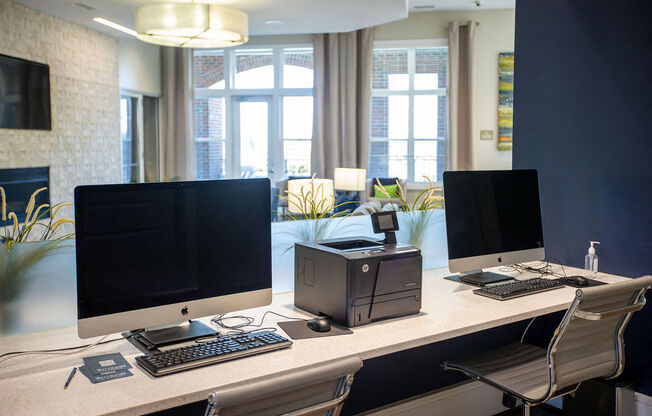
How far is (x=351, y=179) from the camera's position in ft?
20.0

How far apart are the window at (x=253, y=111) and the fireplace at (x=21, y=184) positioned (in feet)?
11.6

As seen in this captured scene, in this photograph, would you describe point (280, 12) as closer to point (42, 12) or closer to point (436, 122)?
point (42, 12)

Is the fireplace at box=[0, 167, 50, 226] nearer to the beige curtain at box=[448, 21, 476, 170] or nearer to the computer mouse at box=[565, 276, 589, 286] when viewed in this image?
the computer mouse at box=[565, 276, 589, 286]

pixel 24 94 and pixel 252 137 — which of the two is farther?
pixel 252 137

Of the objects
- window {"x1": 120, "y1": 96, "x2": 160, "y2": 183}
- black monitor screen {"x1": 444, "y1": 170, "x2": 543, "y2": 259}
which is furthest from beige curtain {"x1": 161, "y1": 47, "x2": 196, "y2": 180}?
black monitor screen {"x1": 444, "y1": 170, "x2": 543, "y2": 259}

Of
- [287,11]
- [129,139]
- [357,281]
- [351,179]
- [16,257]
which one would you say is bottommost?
[357,281]

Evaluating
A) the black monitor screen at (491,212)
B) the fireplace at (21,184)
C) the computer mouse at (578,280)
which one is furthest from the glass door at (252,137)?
the computer mouse at (578,280)

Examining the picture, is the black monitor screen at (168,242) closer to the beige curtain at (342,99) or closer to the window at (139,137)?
the window at (139,137)

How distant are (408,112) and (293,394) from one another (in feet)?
28.1

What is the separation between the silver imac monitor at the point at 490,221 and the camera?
2.43 m

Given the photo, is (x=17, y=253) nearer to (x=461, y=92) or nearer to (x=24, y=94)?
(x=24, y=94)

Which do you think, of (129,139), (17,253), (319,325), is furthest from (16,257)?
(129,139)

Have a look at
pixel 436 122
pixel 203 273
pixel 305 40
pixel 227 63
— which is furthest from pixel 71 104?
pixel 203 273

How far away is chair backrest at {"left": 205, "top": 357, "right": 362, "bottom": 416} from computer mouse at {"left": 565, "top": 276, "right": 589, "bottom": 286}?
5.07ft
